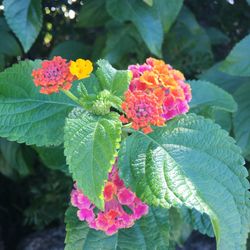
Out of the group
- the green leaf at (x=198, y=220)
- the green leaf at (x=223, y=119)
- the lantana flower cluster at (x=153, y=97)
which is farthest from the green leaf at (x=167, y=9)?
the green leaf at (x=198, y=220)

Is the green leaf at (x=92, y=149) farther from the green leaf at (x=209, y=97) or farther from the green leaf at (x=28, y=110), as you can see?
the green leaf at (x=209, y=97)

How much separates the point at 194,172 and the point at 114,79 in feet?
0.78

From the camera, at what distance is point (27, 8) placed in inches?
54.7

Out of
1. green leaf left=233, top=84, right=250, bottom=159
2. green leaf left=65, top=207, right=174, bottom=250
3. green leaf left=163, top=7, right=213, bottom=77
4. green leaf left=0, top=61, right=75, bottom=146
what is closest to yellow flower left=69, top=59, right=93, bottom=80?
green leaf left=0, top=61, right=75, bottom=146

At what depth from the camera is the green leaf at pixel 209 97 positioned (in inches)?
47.9

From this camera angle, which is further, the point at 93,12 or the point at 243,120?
the point at 93,12

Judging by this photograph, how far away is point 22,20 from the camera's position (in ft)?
4.50

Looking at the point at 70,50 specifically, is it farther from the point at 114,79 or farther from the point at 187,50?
the point at 114,79

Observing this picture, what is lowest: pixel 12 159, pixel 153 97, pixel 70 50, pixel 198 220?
pixel 12 159

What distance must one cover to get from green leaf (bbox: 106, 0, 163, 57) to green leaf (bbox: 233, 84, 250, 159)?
0.27m

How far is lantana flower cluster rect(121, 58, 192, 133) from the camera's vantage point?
0.85 metres

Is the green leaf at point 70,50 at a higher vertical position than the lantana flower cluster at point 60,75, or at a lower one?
lower

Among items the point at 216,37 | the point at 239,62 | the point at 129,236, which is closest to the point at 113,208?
the point at 129,236

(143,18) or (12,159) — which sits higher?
(143,18)
